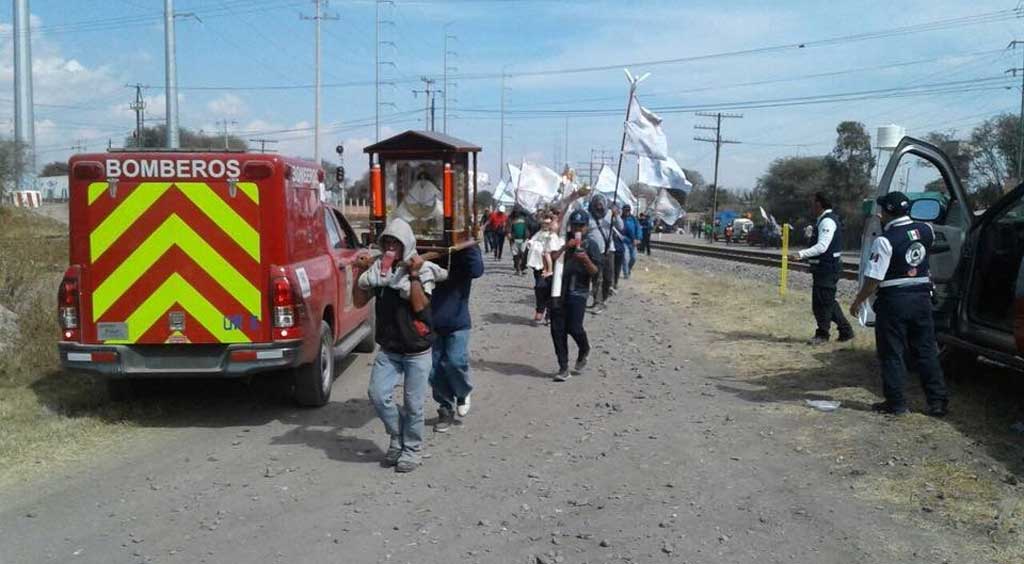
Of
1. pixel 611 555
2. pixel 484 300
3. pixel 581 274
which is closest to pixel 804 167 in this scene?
pixel 484 300

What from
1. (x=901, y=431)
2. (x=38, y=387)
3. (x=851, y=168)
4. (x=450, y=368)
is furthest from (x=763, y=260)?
(x=851, y=168)

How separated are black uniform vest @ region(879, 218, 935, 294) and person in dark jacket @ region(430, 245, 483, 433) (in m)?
3.38

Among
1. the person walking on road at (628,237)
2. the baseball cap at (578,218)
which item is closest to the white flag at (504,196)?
the person walking on road at (628,237)

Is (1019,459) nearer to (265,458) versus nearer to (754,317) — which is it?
(265,458)

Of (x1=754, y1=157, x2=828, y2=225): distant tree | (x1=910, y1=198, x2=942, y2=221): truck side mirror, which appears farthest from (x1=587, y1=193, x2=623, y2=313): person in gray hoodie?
(x1=754, y1=157, x2=828, y2=225): distant tree

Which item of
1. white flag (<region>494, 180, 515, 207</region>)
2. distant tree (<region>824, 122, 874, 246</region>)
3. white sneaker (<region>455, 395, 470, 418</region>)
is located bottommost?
white sneaker (<region>455, 395, 470, 418</region>)

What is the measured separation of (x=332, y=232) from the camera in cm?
911

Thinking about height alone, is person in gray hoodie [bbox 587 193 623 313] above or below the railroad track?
above

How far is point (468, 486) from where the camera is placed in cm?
562

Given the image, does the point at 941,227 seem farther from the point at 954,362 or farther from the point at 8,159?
the point at 8,159

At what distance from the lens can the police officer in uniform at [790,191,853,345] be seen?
10.3 meters

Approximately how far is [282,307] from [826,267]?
6.61 m

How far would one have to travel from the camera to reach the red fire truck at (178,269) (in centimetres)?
673

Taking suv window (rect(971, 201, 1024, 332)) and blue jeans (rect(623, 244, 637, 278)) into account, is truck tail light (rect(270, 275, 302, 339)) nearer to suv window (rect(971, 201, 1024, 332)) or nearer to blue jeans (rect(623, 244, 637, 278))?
suv window (rect(971, 201, 1024, 332))
